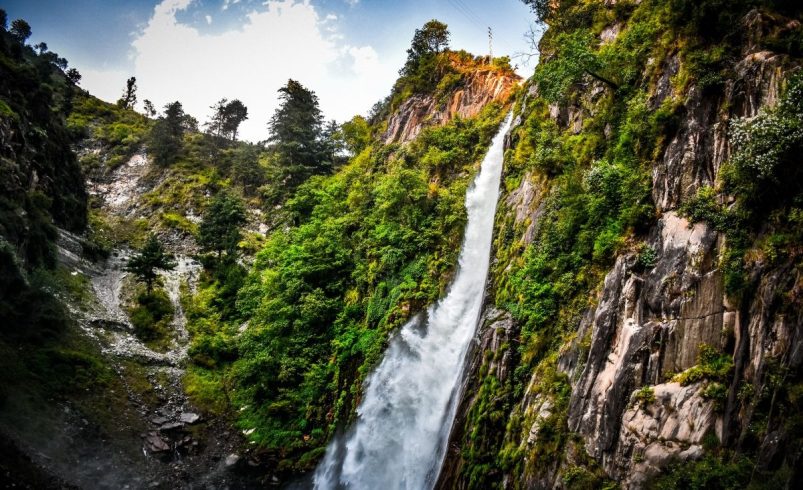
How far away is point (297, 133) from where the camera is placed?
37219 millimetres

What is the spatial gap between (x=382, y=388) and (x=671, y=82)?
1448 cm

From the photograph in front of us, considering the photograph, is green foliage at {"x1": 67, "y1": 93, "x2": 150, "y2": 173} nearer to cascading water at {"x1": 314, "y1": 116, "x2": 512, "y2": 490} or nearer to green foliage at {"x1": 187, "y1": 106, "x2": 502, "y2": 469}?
green foliage at {"x1": 187, "y1": 106, "x2": 502, "y2": 469}

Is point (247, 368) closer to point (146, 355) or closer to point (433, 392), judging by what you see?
point (146, 355)

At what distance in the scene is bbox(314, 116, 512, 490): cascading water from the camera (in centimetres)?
1353

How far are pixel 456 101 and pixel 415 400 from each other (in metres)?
26.5

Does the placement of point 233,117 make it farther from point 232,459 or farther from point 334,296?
point 232,459

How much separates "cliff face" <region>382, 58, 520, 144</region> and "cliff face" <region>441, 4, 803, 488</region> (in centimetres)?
2044

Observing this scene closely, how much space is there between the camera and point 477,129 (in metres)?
28.1

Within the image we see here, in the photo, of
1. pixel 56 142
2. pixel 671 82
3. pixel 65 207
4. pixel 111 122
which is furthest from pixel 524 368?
pixel 111 122

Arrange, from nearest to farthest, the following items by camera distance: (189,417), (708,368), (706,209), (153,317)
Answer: (708,368), (706,209), (189,417), (153,317)

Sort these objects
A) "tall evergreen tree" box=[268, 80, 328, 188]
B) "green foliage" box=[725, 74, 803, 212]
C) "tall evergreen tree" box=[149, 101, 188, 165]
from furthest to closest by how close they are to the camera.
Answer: "tall evergreen tree" box=[149, 101, 188, 165] < "tall evergreen tree" box=[268, 80, 328, 188] < "green foliage" box=[725, 74, 803, 212]

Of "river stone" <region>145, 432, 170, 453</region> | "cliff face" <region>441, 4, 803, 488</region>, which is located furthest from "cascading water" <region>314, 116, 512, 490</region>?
"river stone" <region>145, 432, 170, 453</region>

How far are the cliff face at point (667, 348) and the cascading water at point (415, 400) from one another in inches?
63.9

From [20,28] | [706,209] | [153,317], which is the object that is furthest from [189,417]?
[20,28]
